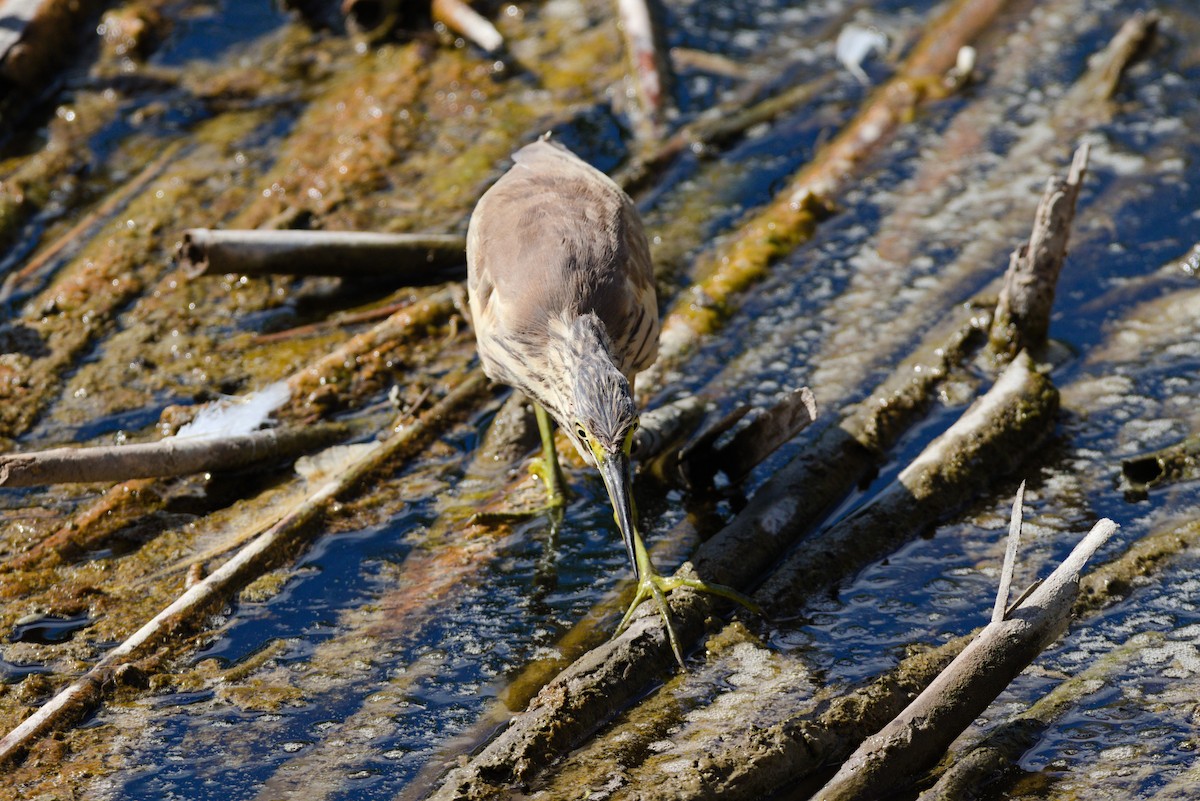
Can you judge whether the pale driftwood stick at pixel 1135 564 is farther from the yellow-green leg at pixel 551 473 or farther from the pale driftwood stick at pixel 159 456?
the pale driftwood stick at pixel 159 456

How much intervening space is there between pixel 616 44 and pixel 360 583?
5690 millimetres

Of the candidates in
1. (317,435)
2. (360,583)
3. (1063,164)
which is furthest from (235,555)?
(1063,164)

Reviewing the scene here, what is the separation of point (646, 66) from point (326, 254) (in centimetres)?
307

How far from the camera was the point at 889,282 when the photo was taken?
7.04 m

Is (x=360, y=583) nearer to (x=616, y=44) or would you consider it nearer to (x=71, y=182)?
(x=71, y=182)

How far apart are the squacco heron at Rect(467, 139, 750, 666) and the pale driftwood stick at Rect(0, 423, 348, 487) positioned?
1.05 meters

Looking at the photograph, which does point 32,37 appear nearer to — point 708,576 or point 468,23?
point 468,23

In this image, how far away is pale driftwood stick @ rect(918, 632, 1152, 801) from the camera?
3.89 m

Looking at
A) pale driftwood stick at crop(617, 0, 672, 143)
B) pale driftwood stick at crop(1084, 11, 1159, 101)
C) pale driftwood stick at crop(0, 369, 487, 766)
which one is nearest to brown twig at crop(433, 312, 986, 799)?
pale driftwood stick at crop(0, 369, 487, 766)

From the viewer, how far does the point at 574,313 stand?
518 cm

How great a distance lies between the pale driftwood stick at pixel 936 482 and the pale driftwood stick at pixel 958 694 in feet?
3.57

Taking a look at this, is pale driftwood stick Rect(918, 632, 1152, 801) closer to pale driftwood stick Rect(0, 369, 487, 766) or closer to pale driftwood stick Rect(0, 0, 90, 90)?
pale driftwood stick Rect(0, 369, 487, 766)

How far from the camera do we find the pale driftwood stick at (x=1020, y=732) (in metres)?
3.89

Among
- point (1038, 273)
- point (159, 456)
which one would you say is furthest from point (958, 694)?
point (159, 456)
